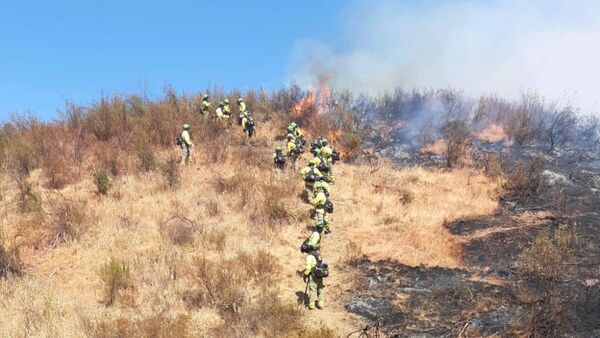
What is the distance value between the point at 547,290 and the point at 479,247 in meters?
2.87

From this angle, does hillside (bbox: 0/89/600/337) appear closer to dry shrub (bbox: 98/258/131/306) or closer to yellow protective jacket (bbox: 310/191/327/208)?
dry shrub (bbox: 98/258/131/306)

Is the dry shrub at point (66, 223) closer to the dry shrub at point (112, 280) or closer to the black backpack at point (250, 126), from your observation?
the dry shrub at point (112, 280)

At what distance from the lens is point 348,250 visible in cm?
1039

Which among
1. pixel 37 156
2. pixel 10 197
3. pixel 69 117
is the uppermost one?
pixel 69 117

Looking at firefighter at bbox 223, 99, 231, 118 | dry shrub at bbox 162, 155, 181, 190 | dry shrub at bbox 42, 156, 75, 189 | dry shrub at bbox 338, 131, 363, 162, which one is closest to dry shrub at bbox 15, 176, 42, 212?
dry shrub at bbox 42, 156, 75, 189

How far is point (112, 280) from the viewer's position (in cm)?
823

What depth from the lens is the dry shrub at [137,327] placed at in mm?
6918

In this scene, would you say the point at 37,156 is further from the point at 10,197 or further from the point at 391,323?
Result: the point at 391,323

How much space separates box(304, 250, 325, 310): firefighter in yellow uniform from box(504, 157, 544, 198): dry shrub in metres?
7.31

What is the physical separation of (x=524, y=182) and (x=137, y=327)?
10.4m

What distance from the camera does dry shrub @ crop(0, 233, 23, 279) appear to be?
28.3 ft

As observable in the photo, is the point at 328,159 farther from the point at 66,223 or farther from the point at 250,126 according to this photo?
the point at 66,223

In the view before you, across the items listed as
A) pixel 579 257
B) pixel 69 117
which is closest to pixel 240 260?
pixel 579 257

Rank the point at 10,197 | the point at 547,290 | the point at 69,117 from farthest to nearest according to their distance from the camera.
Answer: the point at 69,117 → the point at 10,197 → the point at 547,290
